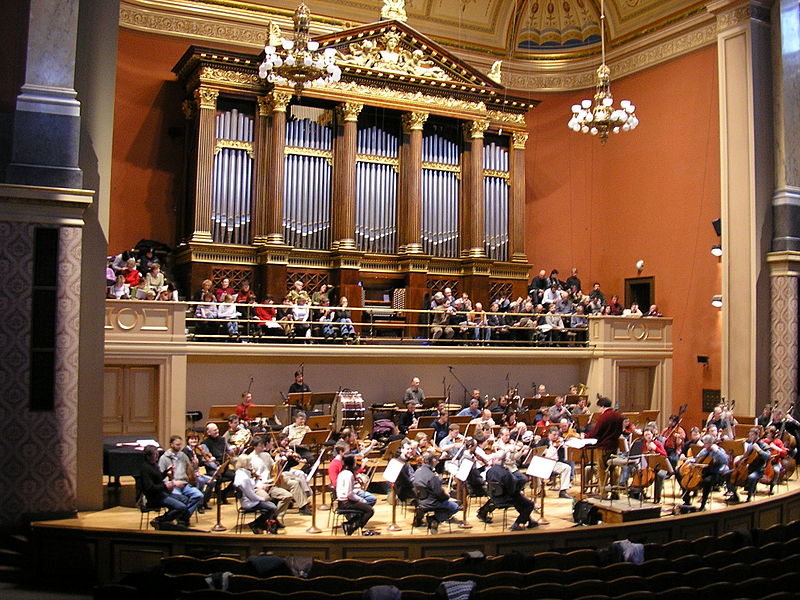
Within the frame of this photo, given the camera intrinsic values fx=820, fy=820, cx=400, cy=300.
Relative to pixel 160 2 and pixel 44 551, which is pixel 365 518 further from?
pixel 160 2

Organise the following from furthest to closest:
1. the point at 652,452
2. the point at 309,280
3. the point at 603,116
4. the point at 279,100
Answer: the point at 309,280
the point at 279,100
the point at 603,116
the point at 652,452

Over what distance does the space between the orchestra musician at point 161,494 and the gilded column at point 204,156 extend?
306 inches

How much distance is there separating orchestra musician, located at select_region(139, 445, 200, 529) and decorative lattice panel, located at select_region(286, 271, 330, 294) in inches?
319

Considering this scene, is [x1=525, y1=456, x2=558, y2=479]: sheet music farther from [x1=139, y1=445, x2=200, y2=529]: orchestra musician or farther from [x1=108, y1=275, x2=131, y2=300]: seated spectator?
[x1=108, y1=275, x2=131, y2=300]: seated spectator

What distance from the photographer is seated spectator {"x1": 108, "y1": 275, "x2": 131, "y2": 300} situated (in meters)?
13.2

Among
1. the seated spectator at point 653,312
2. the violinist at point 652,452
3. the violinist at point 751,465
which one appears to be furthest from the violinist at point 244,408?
the seated spectator at point 653,312

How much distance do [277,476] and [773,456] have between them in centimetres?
776

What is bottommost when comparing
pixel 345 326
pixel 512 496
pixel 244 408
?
pixel 512 496

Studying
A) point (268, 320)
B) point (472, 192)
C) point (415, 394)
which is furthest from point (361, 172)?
point (415, 394)

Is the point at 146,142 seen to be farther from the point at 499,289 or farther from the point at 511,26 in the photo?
the point at 511,26

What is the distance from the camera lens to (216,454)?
1105 cm

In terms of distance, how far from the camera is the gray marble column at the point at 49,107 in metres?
9.56

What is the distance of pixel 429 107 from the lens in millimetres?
18469

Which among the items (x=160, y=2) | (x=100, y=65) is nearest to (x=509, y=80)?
(x=160, y=2)
